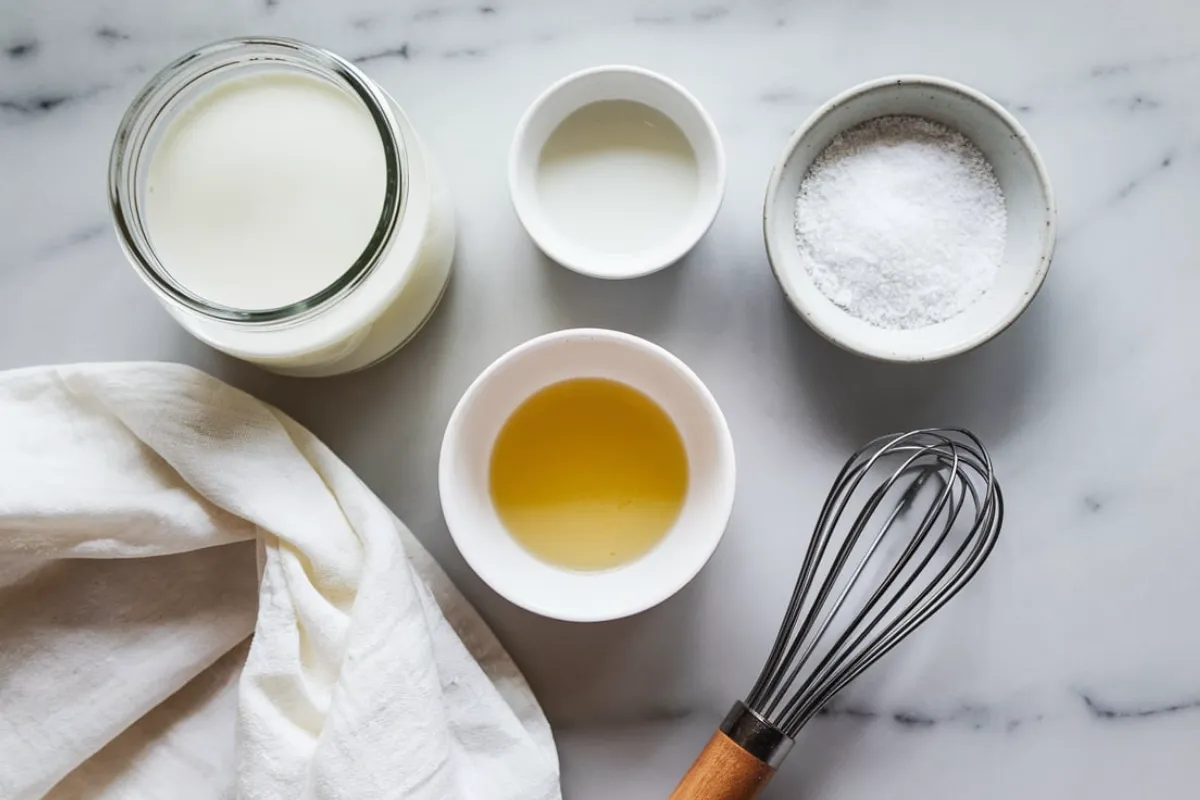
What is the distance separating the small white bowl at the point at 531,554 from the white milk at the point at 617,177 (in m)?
0.09

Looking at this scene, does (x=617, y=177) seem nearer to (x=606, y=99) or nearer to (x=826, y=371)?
(x=606, y=99)

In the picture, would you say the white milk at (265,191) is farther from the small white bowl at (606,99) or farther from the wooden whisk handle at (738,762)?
the wooden whisk handle at (738,762)

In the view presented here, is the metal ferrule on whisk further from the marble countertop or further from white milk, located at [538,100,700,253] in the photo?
white milk, located at [538,100,700,253]

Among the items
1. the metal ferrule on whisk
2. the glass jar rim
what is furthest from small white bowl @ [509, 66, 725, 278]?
the metal ferrule on whisk

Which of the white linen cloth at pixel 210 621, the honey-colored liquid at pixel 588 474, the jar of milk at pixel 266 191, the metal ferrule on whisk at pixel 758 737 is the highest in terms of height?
the jar of milk at pixel 266 191

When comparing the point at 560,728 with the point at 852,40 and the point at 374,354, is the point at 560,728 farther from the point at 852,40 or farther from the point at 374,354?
the point at 852,40

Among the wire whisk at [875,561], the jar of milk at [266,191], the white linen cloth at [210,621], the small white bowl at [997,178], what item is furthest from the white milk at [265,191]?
the wire whisk at [875,561]

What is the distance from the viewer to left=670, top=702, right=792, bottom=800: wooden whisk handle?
2.23 ft

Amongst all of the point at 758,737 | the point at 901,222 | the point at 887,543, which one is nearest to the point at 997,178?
the point at 901,222

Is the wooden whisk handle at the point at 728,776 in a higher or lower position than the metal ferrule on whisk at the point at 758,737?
lower

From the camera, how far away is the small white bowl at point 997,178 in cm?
70

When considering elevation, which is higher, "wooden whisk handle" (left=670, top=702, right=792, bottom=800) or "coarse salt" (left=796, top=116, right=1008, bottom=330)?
"coarse salt" (left=796, top=116, right=1008, bottom=330)

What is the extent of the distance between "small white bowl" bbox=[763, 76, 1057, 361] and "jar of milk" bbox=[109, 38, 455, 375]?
0.27 metres

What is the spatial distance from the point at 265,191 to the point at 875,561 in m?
0.53
